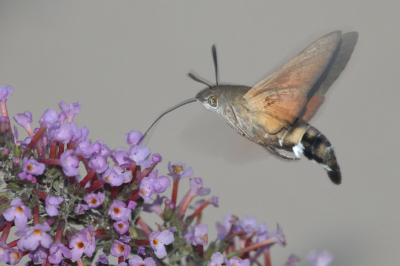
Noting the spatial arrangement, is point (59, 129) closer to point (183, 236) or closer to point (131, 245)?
point (131, 245)

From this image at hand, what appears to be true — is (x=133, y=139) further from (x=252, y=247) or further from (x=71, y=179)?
(x=252, y=247)

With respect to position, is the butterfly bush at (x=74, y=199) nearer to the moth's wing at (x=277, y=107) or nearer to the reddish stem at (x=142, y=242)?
the reddish stem at (x=142, y=242)

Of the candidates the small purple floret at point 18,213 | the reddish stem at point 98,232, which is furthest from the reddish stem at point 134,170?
the small purple floret at point 18,213

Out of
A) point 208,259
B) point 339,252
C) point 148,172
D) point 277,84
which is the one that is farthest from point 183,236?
point 339,252

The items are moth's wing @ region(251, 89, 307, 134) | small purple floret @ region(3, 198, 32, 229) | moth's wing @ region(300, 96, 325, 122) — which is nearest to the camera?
small purple floret @ region(3, 198, 32, 229)

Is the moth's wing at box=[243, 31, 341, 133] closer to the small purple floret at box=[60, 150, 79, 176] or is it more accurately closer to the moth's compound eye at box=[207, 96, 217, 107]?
the moth's compound eye at box=[207, 96, 217, 107]

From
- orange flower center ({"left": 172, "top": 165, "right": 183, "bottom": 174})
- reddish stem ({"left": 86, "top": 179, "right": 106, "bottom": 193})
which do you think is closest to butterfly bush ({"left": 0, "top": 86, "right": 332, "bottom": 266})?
reddish stem ({"left": 86, "top": 179, "right": 106, "bottom": 193})

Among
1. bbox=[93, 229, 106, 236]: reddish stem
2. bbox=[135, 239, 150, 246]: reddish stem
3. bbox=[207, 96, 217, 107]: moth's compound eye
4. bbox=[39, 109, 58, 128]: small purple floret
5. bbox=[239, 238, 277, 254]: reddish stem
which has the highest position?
bbox=[207, 96, 217, 107]: moth's compound eye
